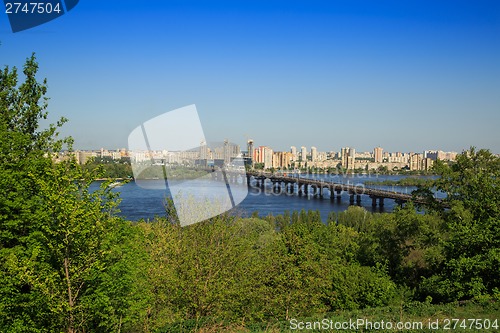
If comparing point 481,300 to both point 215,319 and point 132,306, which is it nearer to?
point 215,319

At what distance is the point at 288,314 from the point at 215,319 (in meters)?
1.42

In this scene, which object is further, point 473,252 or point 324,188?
point 324,188

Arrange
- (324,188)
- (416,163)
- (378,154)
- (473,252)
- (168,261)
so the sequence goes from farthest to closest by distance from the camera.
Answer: (378,154), (416,163), (324,188), (473,252), (168,261)

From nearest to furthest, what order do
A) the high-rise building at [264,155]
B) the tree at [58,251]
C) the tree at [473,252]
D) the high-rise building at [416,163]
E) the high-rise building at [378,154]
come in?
the tree at [58,251], the tree at [473,252], the high-rise building at [264,155], the high-rise building at [416,163], the high-rise building at [378,154]

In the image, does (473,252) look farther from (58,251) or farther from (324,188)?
(324,188)

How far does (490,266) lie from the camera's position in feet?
18.8

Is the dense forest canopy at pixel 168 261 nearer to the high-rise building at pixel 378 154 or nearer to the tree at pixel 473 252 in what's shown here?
the tree at pixel 473 252

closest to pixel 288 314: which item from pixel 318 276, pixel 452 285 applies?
pixel 318 276

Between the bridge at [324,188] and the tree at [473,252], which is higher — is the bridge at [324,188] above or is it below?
below

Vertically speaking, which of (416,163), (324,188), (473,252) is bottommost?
(324,188)

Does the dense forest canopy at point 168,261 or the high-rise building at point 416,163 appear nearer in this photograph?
the dense forest canopy at point 168,261

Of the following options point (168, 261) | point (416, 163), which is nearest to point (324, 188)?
point (168, 261)

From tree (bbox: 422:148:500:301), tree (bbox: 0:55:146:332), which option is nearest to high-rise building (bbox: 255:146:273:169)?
tree (bbox: 422:148:500:301)

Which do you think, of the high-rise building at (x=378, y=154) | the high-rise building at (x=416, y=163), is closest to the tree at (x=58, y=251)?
the high-rise building at (x=416, y=163)
